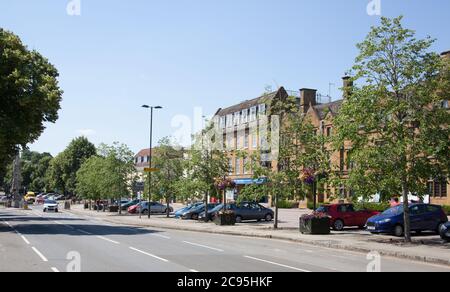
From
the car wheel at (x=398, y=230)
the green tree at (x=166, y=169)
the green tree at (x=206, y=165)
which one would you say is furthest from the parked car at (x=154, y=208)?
the car wheel at (x=398, y=230)

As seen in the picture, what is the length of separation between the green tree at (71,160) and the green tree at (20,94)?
260ft

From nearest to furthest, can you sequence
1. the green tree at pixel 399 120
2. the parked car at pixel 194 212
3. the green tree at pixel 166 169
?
the green tree at pixel 399 120
the parked car at pixel 194 212
the green tree at pixel 166 169

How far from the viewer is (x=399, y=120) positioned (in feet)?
68.2

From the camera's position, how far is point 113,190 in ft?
182

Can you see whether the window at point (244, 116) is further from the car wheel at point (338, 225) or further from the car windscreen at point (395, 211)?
the car windscreen at point (395, 211)

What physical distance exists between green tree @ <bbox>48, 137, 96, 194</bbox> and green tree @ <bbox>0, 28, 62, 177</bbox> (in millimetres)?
79384

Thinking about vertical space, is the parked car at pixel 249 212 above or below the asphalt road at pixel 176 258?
above

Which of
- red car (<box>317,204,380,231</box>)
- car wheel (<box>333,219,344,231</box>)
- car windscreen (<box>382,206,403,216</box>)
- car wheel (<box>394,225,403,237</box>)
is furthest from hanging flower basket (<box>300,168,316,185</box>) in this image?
car wheel (<box>394,225,403,237</box>)

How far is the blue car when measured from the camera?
77.4ft

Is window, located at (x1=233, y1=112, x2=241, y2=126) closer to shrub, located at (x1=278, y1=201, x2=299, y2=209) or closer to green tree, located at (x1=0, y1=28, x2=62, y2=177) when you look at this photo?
shrub, located at (x1=278, y1=201, x2=299, y2=209)

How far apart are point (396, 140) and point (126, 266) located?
12.5m

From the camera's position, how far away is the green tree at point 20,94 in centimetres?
2636
